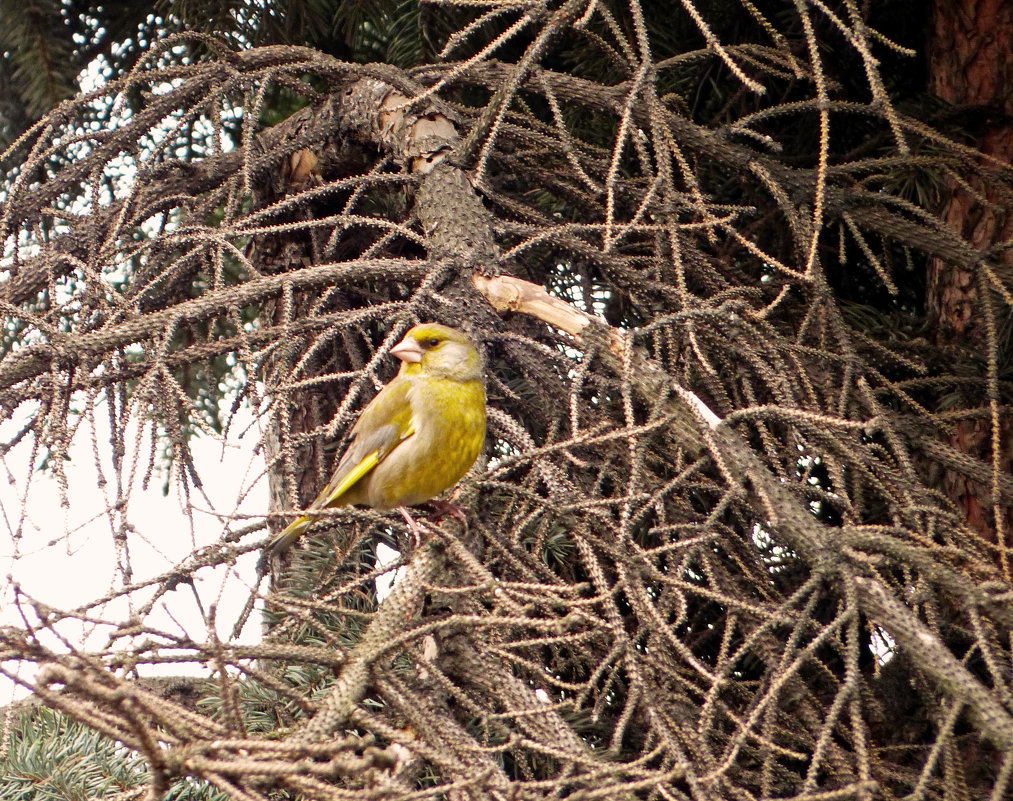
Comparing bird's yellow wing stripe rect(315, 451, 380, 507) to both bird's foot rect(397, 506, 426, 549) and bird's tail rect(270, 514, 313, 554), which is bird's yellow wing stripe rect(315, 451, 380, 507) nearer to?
bird's tail rect(270, 514, 313, 554)

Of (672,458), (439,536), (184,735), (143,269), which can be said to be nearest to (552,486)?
(439,536)

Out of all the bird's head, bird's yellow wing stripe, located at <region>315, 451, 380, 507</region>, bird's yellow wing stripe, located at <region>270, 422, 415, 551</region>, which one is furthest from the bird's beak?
bird's yellow wing stripe, located at <region>315, 451, 380, 507</region>

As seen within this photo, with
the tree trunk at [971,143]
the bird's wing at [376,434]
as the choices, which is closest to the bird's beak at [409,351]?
the bird's wing at [376,434]

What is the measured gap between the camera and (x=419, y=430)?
3713mm

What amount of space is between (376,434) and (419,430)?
24 centimetres

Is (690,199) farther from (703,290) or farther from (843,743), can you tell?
(843,743)

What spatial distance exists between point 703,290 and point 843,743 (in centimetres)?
160

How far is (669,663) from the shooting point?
281 cm

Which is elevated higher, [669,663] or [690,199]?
[690,199]

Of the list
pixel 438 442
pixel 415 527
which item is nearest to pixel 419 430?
pixel 438 442

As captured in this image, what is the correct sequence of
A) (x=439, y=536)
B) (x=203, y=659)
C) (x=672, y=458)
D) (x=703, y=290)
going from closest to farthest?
(x=203, y=659)
(x=439, y=536)
(x=672, y=458)
(x=703, y=290)

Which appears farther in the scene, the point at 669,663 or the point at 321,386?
the point at 321,386

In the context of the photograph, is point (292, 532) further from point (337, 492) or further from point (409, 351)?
point (409, 351)

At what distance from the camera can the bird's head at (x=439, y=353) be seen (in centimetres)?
341
